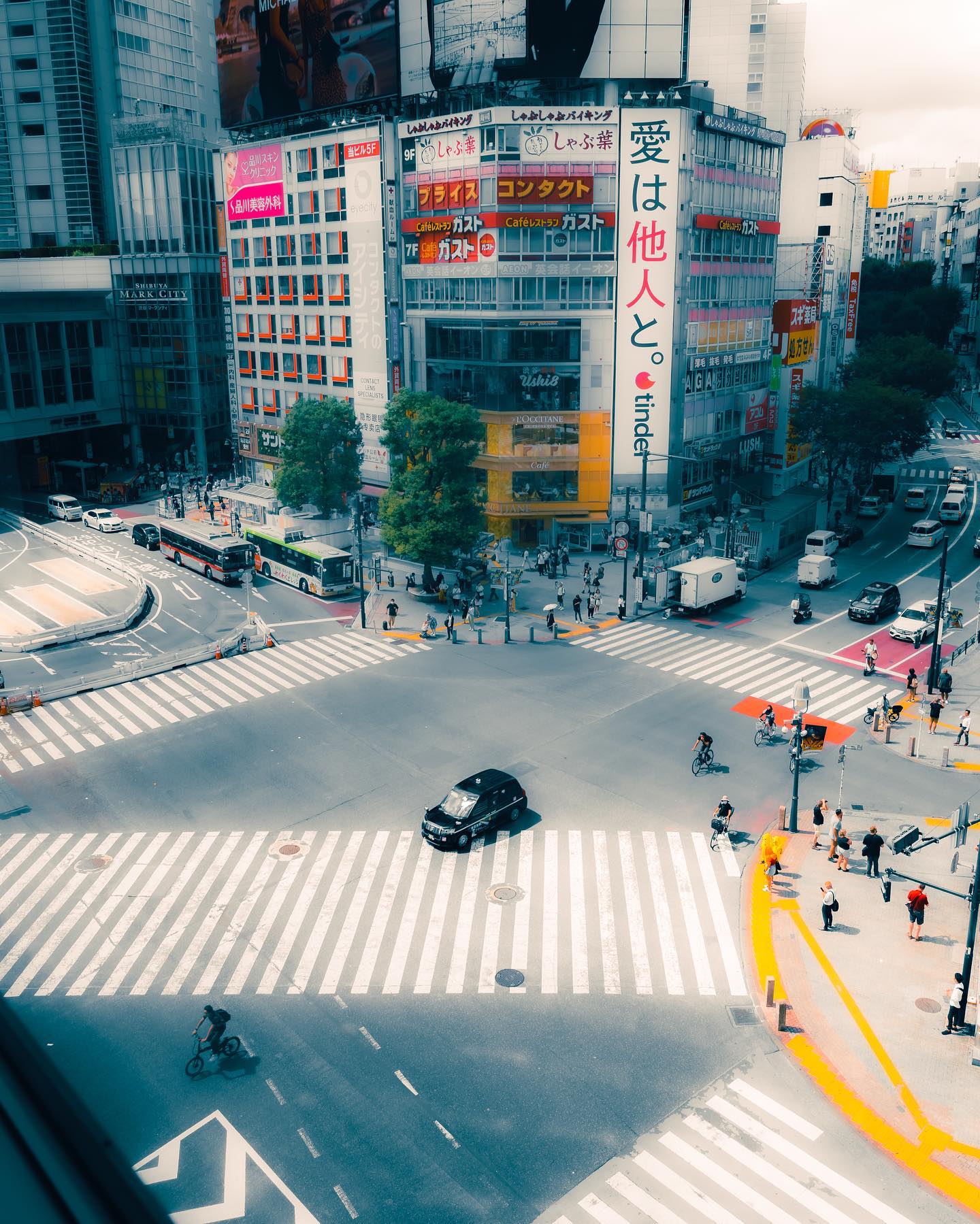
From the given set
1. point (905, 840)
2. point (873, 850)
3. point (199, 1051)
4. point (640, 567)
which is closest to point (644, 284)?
point (640, 567)

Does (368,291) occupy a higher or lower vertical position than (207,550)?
higher

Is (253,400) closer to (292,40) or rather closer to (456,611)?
(292,40)

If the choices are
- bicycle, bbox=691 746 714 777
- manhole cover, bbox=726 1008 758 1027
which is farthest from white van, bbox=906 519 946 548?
manhole cover, bbox=726 1008 758 1027

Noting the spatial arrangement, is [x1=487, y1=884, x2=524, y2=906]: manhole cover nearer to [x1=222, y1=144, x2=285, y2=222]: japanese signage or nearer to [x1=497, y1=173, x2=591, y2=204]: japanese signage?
[x1=497, y1=173, x2=591, y2=204]: japanese signage

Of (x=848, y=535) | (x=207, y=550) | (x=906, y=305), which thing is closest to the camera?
(x=207, y=550)

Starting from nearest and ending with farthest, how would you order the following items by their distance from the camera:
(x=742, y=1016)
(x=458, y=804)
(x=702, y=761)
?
(x=742, y=1016)
(x=458, y=804)
(x=702, y=761)

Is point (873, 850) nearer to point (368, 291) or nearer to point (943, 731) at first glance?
point (943, 731)

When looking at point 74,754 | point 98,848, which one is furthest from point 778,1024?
point 74,754
